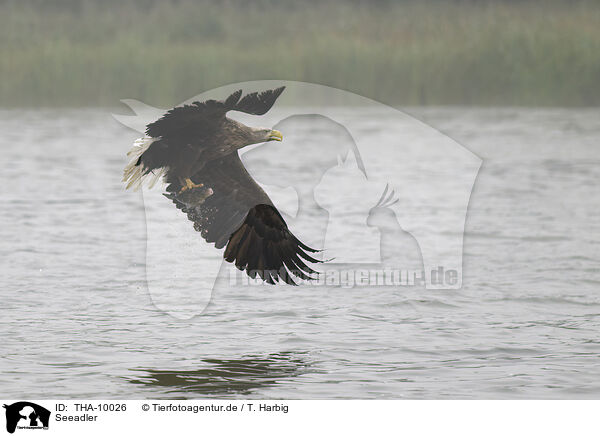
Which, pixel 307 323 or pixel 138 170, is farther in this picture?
pixel 307 323

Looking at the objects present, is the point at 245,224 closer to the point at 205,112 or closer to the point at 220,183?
the point at 220,183

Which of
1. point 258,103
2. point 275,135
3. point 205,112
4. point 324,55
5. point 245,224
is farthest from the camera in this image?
point 324,55

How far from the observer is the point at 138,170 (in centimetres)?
671

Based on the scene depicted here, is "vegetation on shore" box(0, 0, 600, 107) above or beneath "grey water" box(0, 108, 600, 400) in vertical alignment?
above

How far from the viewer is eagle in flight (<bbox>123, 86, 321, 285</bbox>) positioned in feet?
21.3

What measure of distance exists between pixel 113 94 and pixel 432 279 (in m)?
12.2

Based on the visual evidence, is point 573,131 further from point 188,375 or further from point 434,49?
point 188,375

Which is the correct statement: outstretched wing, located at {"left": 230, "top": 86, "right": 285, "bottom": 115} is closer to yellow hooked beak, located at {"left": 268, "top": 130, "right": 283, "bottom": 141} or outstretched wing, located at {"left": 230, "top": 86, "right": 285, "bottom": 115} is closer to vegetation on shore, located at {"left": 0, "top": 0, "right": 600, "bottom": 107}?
yellow hooked beak, located at {"left": 268, "top": 130, "right": 283, "bottom": 141}

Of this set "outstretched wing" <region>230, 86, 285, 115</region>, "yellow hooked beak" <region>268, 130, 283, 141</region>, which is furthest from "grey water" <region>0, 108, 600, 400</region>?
"outstretched wing" <region>230, 86, 285, 115</region>

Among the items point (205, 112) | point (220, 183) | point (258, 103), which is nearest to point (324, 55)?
point (220, 183)

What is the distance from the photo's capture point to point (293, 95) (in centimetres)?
2442

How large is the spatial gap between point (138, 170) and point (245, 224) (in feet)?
2.43

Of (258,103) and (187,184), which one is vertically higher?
(258,103)

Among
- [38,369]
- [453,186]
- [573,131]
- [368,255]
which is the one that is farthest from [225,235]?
[573,131]
